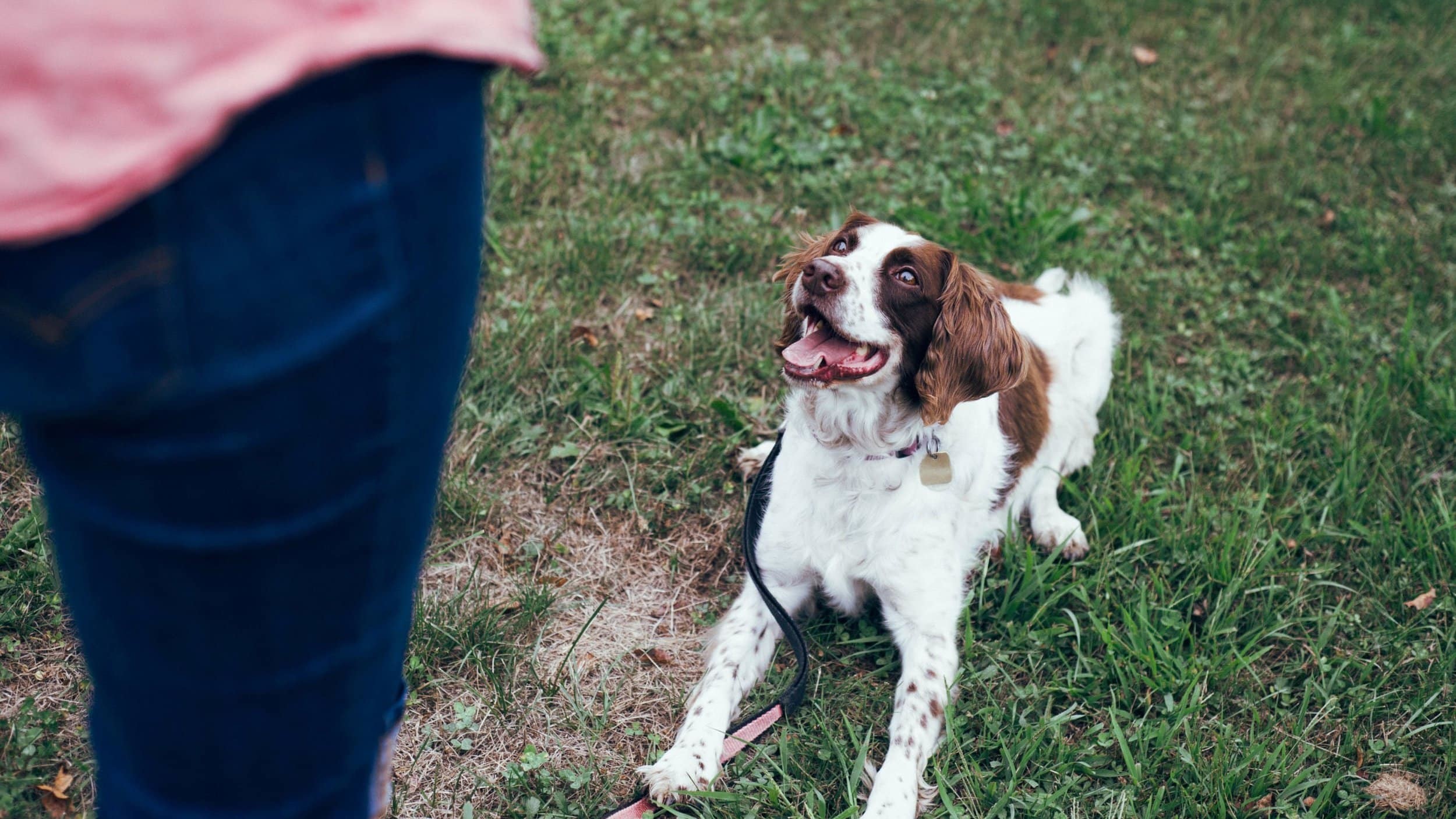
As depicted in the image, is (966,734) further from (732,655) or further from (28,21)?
(28,21)

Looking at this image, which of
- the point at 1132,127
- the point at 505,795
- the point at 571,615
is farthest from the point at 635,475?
the point at 1132,127

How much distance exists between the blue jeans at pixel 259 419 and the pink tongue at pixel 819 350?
163 centimetres

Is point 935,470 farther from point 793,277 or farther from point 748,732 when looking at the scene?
point 748,732

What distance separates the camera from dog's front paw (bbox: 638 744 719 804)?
231cm

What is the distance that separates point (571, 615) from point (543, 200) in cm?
183

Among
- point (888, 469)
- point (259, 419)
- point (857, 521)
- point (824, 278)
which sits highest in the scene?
point (259, 419)

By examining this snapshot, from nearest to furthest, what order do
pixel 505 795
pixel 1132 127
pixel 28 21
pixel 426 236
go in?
pixel 28 21 → pixel 426 236 → pixel 505 795 → pixel 1132 127

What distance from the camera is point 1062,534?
123 inches

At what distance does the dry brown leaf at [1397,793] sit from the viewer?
8.07 feet

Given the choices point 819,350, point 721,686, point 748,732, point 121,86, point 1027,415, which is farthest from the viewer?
point 1027,415

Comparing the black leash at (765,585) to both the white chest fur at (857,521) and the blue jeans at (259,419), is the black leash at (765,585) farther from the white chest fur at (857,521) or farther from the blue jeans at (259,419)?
the blue jeans at (259,419)

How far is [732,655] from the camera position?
8.66ft

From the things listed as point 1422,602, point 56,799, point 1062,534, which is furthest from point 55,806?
point 1422,602

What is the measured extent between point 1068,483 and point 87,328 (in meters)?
2.85
